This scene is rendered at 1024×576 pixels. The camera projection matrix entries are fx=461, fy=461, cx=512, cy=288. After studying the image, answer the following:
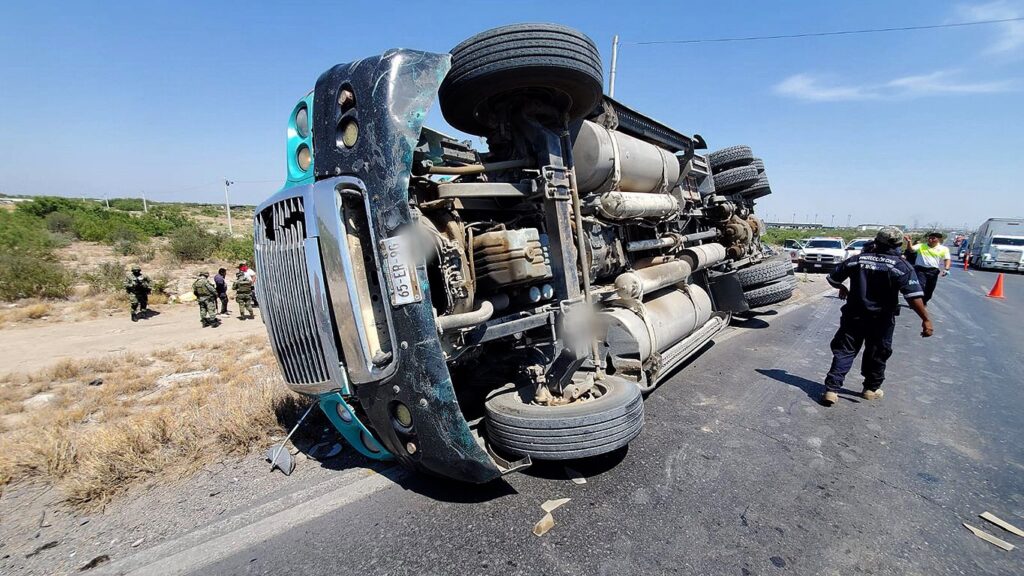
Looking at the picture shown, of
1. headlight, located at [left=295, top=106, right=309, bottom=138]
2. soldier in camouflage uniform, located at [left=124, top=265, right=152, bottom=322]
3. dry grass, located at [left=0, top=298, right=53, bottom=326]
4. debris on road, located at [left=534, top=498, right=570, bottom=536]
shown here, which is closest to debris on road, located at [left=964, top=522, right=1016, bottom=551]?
debris on road, located at [left=534, top=498, right=570, bottom=536]

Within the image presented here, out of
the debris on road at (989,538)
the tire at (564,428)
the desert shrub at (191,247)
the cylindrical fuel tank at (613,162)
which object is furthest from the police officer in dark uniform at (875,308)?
the desert shrub at (191,247)

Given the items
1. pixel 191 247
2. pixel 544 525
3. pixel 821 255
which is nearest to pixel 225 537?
pixel 544 525

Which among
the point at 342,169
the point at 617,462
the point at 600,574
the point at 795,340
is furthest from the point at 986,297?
the point at 342,169

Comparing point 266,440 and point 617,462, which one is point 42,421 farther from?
point 617,462

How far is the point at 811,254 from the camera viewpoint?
746 inches

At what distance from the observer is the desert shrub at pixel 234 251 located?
19172 millimetres

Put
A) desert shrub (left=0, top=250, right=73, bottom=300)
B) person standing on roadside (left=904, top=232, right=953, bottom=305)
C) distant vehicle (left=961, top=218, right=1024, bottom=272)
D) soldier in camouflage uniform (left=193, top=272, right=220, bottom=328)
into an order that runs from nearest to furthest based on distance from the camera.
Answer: person standing on roadside (left=904, top=232, right=953, bottom=305), soldier in camouflage uniform (left=193, top=272, right=220, bottom=328), desert shrub (left=0, top=250, right=73, bottom=300), distant vehicle (left=961, top=218, right=1024, bottom=272)

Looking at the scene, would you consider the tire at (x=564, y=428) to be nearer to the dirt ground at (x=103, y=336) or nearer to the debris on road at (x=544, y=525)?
the debris on road at (x=544, y=525)

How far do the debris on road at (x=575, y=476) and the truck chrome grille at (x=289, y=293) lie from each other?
1.55 metres

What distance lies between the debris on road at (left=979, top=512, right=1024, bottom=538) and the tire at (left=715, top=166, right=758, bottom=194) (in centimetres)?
575

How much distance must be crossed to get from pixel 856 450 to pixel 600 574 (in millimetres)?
2322

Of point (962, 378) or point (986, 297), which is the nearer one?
point (962, 378)

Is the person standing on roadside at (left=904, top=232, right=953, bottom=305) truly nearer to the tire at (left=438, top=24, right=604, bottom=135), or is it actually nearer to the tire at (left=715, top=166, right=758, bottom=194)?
the tire at (left=715, top=166, right=758, bottom=194)

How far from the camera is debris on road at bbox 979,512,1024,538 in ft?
7.59
